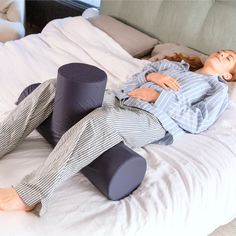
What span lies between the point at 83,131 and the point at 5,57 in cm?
109

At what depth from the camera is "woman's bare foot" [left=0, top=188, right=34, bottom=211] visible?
3.27 feet

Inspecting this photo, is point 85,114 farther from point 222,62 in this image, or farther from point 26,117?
point 222,62

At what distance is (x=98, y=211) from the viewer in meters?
1.04

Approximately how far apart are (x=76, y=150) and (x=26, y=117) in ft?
0.96

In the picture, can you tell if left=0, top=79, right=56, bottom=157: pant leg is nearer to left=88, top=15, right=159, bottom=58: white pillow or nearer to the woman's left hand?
the woman's left hand

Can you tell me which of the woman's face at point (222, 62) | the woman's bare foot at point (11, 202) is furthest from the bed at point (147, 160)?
the woman's face at point (222, 62)

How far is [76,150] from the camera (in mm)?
1072

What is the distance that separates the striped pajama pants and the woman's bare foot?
14 mm

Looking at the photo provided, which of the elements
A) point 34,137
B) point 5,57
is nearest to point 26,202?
point 34,137

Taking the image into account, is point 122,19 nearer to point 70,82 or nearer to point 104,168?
point 70,82

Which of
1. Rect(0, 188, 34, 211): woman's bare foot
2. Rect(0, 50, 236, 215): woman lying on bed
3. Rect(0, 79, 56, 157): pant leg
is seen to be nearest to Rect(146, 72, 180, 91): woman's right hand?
Rect(0, 50, 236, 215): woman lying on bed

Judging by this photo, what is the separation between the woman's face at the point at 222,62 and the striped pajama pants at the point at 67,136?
1.75 feet

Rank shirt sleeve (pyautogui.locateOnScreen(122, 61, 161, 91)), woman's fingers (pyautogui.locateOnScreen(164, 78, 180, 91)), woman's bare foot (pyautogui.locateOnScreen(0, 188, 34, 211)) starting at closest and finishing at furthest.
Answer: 1. woman's bare foot (pyautogui.locateOnScreen(0, 188, 34, 211))
2. woman's fingers (pyautogui.locateOnScreen(164, 78, 180, 91))
3. shirt sleeve (pyautogui.locateOnScreen(122, 61, 161, 91))

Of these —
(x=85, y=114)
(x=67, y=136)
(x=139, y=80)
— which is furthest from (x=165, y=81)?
(x=67, y=136)
